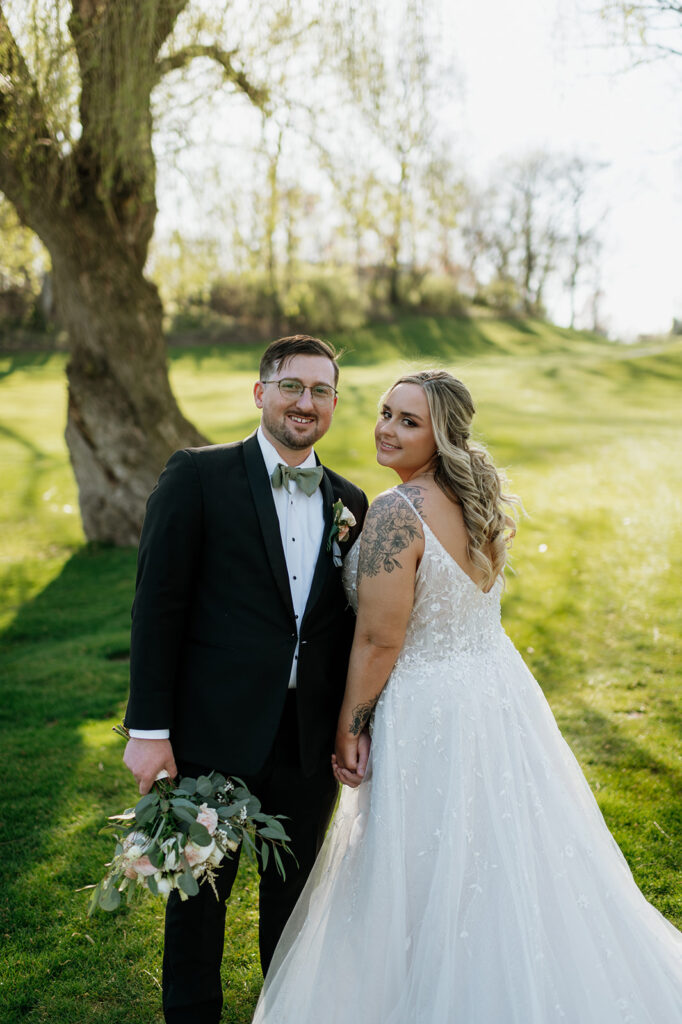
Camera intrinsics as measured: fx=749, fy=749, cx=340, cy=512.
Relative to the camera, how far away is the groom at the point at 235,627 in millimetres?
2516

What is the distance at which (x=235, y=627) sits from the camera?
2.57 metres

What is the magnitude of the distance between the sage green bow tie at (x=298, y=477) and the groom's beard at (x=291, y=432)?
90mm

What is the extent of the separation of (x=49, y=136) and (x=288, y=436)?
6386mm

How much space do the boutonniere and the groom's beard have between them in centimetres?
25

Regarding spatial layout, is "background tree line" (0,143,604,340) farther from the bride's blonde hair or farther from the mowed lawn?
the bride's blonde hair

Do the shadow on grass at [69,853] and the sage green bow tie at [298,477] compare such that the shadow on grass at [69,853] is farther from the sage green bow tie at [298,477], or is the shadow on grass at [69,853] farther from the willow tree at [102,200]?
the willow tree at [102,200]

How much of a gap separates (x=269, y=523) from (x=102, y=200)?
6668mm

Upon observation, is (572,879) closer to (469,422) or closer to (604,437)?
(469,422)

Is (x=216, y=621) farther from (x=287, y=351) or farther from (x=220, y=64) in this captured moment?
(x=220, y=64)

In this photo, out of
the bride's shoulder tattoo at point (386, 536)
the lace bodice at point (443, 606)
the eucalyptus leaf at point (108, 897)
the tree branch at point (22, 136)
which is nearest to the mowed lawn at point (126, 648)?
the lace bodice at point (443, 606)

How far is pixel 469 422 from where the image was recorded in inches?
110

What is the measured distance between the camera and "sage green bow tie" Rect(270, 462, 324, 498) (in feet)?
8.70

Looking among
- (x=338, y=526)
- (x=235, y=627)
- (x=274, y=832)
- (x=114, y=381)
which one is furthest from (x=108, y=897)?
(x=114, y=381)

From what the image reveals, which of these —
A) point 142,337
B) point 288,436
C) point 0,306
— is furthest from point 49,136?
point 0,306
